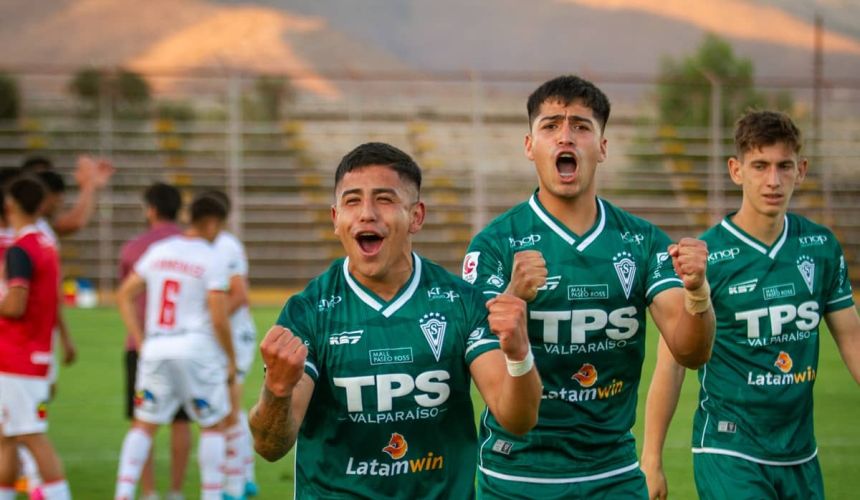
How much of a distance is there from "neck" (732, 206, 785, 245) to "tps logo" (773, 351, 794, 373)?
61 centimetres

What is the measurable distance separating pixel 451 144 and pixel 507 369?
36092 millimetres

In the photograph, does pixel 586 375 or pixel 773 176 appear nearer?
pixel 586 375

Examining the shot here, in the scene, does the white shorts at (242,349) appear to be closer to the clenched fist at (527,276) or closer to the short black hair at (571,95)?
the short black hair at (571,95)

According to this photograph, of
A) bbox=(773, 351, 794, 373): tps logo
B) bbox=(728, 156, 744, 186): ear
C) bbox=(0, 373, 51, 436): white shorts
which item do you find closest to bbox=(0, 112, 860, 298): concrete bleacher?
bbox=(0, 373, 51, 436): white shorts

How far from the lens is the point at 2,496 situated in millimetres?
8102

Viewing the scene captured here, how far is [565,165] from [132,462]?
465cm

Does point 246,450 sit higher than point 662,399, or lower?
lower

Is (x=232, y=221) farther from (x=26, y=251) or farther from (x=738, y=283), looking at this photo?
(x=738, y=283)

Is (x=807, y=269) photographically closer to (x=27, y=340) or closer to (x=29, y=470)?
(x=27, y=340)

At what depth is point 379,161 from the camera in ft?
14.6

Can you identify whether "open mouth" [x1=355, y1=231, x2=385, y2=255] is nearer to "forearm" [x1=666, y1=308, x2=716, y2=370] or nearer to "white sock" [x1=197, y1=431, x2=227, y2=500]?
"forearm" [x1=666, y1=308, x2=716, y2=370]

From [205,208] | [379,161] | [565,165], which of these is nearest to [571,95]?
[565,165]

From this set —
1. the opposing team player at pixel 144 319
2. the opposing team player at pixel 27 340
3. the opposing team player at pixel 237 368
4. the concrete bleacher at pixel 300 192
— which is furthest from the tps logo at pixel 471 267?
the concrete bleacher at pixel 300 192

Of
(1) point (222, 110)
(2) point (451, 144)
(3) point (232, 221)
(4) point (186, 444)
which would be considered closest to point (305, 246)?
(3) point (232, 221)
